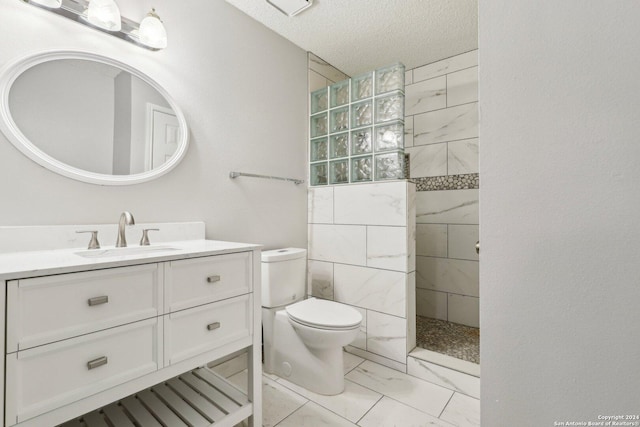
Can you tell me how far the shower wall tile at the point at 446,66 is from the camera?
2.45m

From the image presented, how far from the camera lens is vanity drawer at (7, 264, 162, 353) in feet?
2.54

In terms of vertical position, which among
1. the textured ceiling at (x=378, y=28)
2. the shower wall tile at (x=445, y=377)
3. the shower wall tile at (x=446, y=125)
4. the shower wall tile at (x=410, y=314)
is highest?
the textured ceiling at (x=378, y=28)

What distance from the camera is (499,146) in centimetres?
56

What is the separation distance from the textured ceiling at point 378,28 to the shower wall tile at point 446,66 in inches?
2.0

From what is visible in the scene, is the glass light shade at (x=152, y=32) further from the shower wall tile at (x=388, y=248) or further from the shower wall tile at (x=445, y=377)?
the shower wall tile at (x=445, y=377)

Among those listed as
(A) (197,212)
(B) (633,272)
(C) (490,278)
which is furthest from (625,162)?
(A) (197,212)

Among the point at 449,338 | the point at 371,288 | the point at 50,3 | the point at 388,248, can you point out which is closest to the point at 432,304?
the point at 449,338

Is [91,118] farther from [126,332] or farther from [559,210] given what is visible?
[559,210]

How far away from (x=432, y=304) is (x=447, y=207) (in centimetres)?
89

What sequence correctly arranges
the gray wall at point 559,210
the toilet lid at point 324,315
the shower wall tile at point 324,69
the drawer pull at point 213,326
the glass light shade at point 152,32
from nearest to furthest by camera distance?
the gray wall at point 559,210 < the drawer pull at point 213,326 < the glass light shade at point 152,32 < the toilet lid at point 324,315 < the shower wall tile at point 324,69

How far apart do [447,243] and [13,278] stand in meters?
2.65

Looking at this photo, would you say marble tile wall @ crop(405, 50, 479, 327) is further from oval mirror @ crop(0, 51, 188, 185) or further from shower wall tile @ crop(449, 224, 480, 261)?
oval mirror @ crop(0, 51, 188, 185)

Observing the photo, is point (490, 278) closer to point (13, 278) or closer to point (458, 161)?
point (13, 278)

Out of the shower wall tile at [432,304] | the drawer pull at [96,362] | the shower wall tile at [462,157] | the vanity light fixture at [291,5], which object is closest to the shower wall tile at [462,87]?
the shower wall tile at [462,157]
